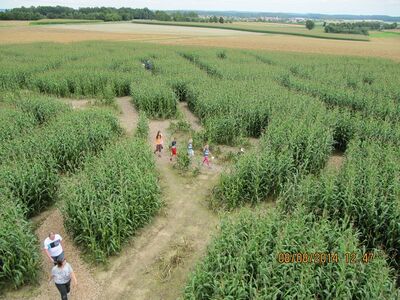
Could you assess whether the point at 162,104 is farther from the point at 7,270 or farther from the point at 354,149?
the point at 7,270

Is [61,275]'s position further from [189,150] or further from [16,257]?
[189,150]

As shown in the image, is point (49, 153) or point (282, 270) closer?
point (282, 270)

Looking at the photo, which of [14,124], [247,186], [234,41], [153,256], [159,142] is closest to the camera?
[153,256]

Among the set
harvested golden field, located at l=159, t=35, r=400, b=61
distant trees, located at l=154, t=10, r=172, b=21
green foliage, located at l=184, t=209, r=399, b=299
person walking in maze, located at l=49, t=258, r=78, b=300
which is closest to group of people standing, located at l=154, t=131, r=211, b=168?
green foliage, located at l=184, t=209, r=399, b=299

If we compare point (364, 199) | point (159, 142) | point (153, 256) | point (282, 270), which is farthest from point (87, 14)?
point (282, 270)
